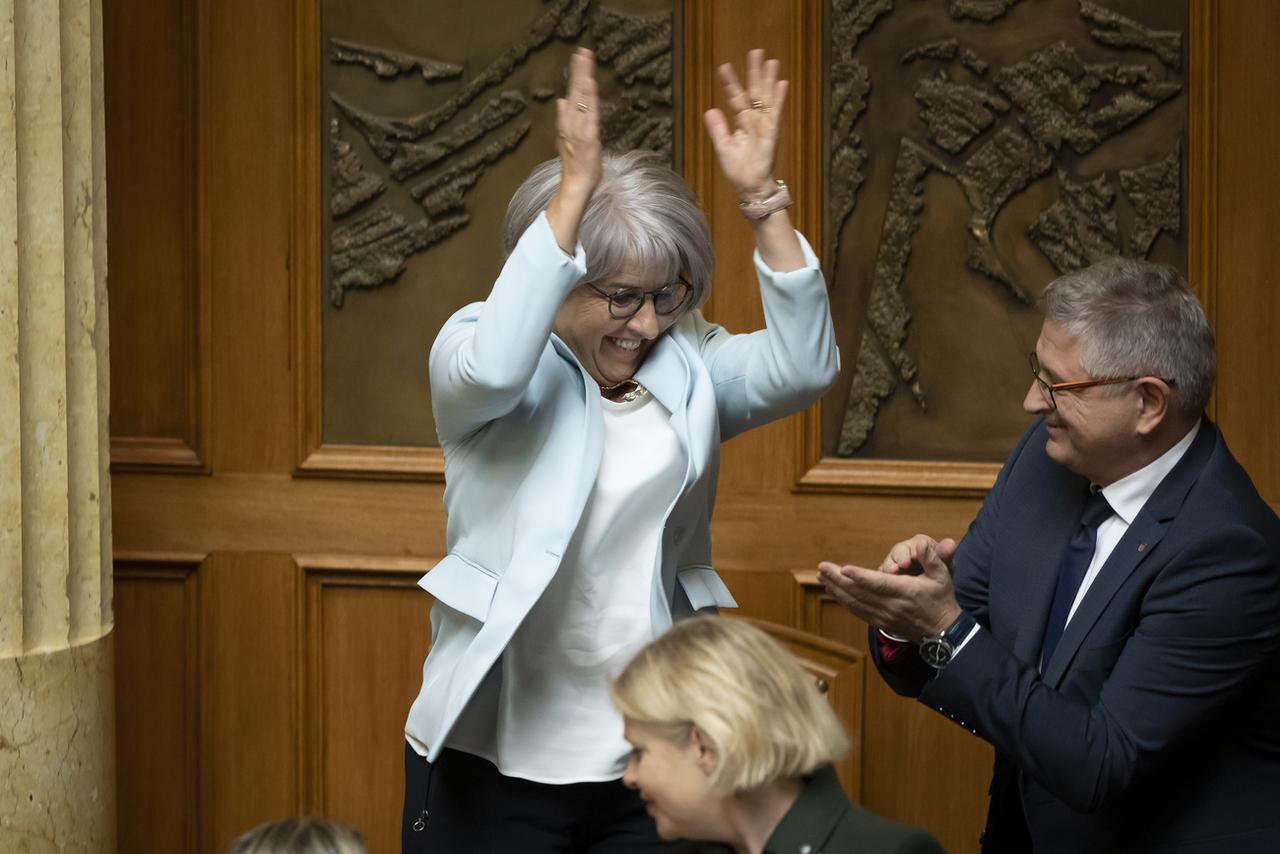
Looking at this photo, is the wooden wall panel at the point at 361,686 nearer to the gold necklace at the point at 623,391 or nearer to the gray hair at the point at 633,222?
the gold necklace at the point at 623,391

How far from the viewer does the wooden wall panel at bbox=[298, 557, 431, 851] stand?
3.45 meters

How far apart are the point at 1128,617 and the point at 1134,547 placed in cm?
9

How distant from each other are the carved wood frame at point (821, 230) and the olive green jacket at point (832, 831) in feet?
5.17

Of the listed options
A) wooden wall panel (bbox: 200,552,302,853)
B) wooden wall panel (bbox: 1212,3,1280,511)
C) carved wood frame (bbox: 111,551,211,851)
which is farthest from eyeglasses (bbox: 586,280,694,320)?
carved wood frame (bbox: 111,551,211,851)

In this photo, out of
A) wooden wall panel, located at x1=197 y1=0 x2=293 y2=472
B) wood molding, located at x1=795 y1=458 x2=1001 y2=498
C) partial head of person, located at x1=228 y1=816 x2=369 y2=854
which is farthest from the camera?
wooden wall panel, located at x1=197 y1=0 x2=293 y2=472

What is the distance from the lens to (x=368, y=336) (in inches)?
136

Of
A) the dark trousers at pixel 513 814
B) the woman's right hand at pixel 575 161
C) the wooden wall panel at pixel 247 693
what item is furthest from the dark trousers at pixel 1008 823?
the wooden wall panel at pixel 247 693

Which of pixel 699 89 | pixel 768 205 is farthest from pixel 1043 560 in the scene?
pixel 699 89

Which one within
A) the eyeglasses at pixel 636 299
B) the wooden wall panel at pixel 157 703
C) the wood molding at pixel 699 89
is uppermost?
the wood molding at pixel 699 89

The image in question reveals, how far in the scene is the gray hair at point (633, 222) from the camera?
1.88 meters

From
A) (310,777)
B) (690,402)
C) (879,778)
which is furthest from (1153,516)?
(310,777)

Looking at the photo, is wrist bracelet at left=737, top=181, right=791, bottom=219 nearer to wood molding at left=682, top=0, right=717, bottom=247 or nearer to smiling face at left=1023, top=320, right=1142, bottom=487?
smiling face at left=1023, top=320, right=1142, bottom=487

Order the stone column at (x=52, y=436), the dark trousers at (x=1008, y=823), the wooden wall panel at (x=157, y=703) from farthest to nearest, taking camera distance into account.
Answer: the wooden wall panel at (x=157, y=703) < the stone column at (x=52, y=436) < the dark trousers at (x=1008, y=823)

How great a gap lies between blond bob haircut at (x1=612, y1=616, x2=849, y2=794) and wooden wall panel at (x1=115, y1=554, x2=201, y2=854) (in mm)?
2168
